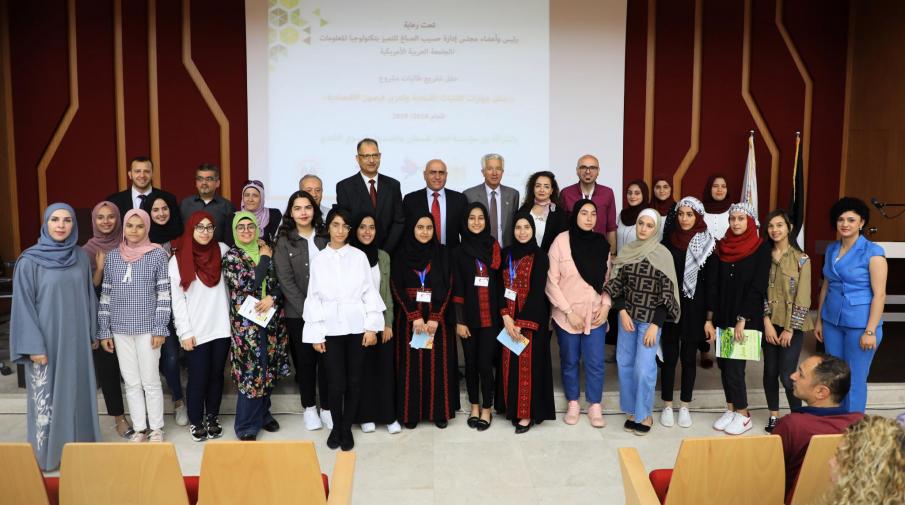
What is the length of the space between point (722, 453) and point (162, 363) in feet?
10.8

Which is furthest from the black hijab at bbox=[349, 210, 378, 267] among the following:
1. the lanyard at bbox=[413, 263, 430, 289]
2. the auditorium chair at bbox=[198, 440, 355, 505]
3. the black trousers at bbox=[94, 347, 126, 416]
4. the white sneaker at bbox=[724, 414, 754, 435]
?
the white sneaker at bbox=[724, 414, 754, 435]

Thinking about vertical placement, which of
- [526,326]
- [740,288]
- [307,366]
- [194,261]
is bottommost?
[307,366]

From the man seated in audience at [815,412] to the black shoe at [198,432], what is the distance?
119 inches

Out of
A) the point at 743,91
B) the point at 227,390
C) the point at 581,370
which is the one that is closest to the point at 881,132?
the point at 743,91

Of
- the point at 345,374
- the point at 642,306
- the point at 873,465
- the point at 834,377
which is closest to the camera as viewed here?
the point at 873,465

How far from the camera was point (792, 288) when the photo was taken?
3793 mm

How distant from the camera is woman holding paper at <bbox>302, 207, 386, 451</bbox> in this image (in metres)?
3.54

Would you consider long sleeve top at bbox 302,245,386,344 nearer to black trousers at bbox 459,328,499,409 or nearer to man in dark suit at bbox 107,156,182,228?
black trousers at bbox 459,328,499,409

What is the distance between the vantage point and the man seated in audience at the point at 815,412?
2209mm

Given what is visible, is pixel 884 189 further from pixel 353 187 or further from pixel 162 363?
pixel 162 363

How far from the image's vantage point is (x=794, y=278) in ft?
12.4

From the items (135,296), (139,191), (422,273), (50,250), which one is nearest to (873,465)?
(422,273)

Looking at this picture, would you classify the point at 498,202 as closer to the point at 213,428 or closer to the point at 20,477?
the point at 213,428

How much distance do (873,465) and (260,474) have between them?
1.69 m
